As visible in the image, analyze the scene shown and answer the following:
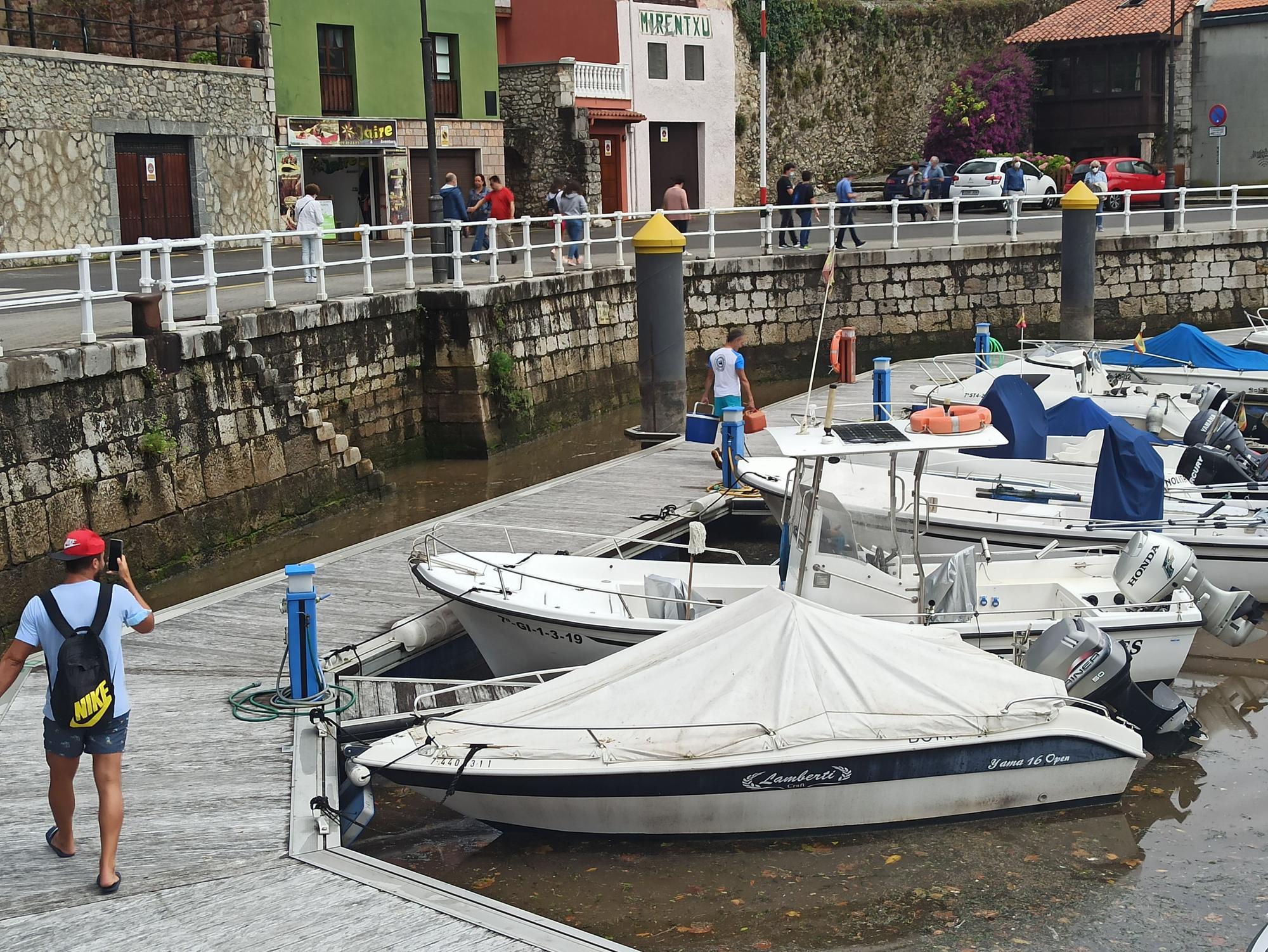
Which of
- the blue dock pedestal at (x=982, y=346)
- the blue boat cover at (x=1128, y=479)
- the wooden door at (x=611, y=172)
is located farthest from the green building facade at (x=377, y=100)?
the blue boat cover at (x=1128, y=479)

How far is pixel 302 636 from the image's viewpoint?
816 cm

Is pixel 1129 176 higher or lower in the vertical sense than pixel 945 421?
higher

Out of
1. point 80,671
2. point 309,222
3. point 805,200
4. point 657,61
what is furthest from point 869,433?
point 657,61

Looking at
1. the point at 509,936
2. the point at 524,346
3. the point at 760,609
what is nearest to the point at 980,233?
the point at 524,346

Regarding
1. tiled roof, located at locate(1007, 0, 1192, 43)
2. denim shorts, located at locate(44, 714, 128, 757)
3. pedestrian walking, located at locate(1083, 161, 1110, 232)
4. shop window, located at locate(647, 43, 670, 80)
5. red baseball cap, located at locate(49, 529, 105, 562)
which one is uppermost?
tiled roof, located at locate(1007, 0, 1192, 43)

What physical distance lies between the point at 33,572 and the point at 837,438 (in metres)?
6.92

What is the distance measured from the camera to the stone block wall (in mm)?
34094

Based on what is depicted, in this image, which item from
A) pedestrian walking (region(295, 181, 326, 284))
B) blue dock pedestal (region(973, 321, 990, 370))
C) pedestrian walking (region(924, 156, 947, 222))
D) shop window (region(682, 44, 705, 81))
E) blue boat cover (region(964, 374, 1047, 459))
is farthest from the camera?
shop window (region(682, 44, 705, 81))

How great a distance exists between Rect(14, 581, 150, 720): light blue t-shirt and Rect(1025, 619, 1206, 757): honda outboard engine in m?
5.30

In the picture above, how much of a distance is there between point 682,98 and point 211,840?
108 ft

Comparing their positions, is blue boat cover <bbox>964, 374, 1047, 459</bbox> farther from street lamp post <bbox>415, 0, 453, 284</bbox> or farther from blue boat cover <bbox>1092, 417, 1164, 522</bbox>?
street lamp post <bbox>415, 0, 453, 284</bbox>

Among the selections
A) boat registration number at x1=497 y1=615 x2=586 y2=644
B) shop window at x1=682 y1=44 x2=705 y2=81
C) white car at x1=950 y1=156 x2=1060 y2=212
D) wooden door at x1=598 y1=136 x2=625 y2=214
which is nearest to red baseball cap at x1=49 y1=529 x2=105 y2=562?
boat registration number at x1=497 y1=615 x2=586 y2=644

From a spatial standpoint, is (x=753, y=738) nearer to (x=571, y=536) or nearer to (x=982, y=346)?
(x=571, y=536)

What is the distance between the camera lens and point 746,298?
24.4 m
